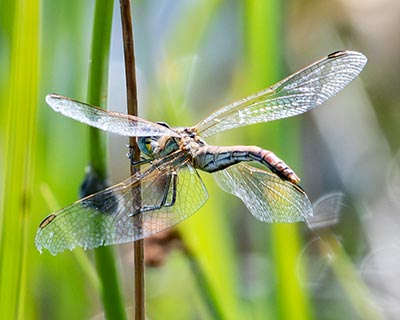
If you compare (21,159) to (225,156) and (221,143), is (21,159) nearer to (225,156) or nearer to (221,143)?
(225,156)

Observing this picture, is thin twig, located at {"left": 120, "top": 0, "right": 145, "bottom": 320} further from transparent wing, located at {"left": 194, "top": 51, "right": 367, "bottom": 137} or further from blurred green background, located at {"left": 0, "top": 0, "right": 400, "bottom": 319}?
transparent wing, located at {"left": 194, "top": 51, "right": 367, "bottom": 137}

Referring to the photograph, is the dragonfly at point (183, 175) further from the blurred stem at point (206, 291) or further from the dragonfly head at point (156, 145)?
the blurred stem at point (206, 291)

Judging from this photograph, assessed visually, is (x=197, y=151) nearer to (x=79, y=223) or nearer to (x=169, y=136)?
(x=169, y=136)

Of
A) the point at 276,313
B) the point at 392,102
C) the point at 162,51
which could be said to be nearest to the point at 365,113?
the point at 392,102

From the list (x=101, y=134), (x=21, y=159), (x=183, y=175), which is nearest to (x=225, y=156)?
(x=183, y=175)

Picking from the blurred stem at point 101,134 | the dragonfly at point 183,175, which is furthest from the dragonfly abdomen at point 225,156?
the blurred stem at point 101,134

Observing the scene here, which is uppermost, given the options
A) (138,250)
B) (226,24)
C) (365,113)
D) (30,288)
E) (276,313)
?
(226,24)
